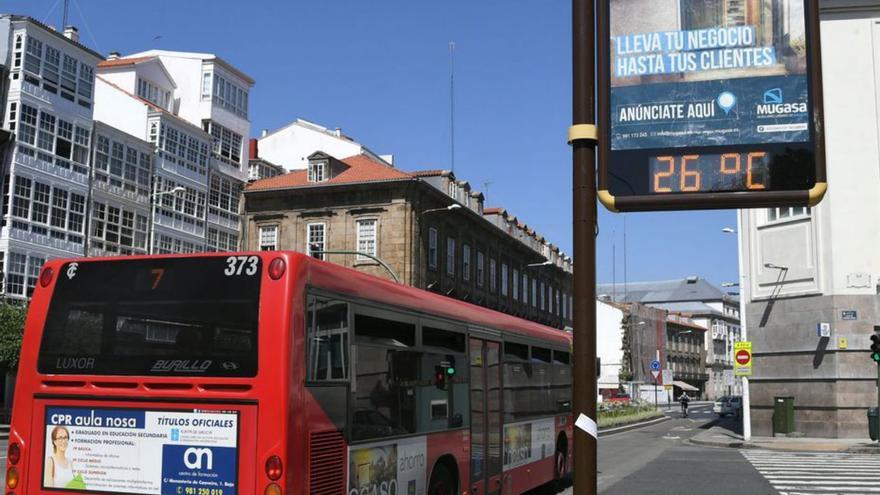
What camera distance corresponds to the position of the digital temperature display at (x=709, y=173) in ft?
17.4

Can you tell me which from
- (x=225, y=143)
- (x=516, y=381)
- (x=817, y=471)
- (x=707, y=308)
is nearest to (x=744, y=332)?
(x=817, y=471)

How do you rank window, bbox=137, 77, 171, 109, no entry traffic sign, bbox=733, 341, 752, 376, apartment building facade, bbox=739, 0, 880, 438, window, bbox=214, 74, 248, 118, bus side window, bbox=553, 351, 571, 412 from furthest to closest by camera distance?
window, bbox=214, 74, 248, 118 < window, bbox=137, 77, 171, 109 < apartment building facade, bbox=739, 0, 880, 438 < no entry traffic sign, bbox=733, 341, 752, 376 < bus side window, bbox=553, 351, 571, 412

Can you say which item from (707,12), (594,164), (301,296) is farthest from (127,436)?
(707,12)

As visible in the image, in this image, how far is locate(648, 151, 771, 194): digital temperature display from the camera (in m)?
5.32

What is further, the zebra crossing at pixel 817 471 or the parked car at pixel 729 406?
the parked car at pixel 729 406

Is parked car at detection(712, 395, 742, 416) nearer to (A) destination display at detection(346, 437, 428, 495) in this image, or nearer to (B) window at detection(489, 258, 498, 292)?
(B) window at detection(489, 258, 498, 292)

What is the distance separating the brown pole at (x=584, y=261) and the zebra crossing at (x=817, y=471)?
13.3m

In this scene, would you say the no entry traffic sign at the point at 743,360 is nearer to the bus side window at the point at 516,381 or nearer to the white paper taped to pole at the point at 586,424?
the bus side window at the point at 516,381

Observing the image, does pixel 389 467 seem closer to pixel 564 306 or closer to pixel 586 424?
pixel 586 424

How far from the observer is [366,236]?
56.5 metres

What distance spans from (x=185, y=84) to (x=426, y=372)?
50082 mm

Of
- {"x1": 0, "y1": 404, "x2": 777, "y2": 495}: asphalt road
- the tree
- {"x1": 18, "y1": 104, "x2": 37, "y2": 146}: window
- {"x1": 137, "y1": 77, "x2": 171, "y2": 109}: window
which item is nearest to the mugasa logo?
{"x1": 0, "y1": 404, "x2": 777, "y2": 495}: asphalt road

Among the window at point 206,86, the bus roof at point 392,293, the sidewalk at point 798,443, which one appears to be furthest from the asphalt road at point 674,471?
the window at point 206,86

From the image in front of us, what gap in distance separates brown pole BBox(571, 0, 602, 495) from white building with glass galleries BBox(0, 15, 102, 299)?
120 ft
